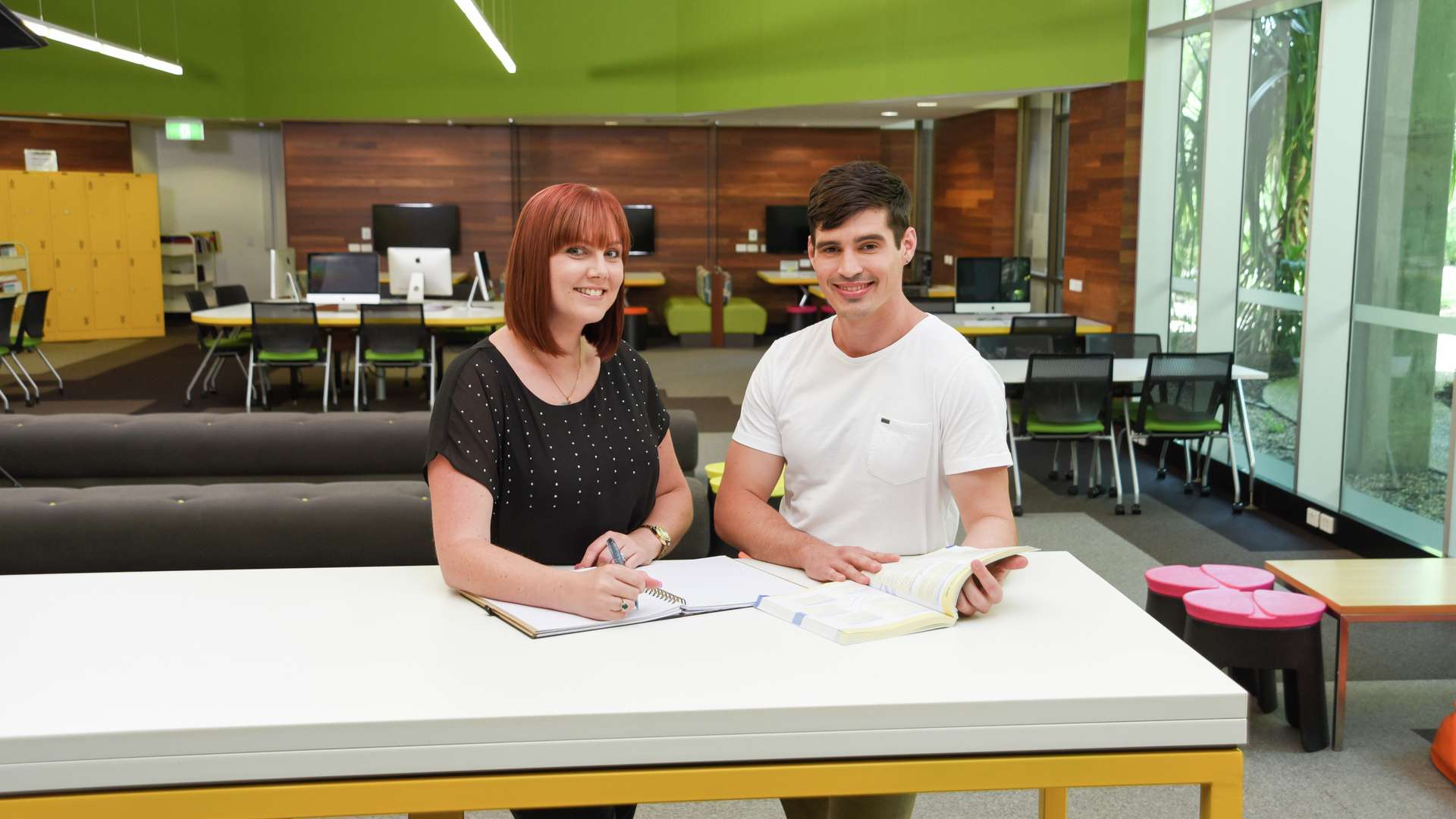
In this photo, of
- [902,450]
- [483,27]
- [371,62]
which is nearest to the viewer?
[902,450]

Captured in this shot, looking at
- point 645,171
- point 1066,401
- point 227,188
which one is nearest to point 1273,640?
point 1066,401

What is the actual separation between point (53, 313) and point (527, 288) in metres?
15.3

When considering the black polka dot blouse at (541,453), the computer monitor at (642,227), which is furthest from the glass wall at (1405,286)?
the computer monitor at (642,227)

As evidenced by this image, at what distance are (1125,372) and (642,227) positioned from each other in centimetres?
952

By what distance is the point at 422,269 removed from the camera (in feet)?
38.0

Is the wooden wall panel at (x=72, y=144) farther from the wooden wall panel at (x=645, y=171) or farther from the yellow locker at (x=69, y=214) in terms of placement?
the wooden wall panel at (x=645, y=171)

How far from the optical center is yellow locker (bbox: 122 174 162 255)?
1553 cm

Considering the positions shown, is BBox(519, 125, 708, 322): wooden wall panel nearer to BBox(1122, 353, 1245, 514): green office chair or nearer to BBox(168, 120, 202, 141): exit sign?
BBox(168, 120, 202, 141): exit sign

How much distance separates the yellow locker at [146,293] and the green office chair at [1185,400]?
12.9 metres

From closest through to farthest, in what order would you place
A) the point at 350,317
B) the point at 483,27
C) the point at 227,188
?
1. the point at 350,317
2. the point at 483,27
3. the point at 227,188

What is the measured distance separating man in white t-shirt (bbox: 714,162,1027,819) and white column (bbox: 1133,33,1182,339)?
292 inches

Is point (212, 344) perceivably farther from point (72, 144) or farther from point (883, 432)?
point (883, 432)

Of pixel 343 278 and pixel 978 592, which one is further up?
pixel 343 278

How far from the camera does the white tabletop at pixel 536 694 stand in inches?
59.0
